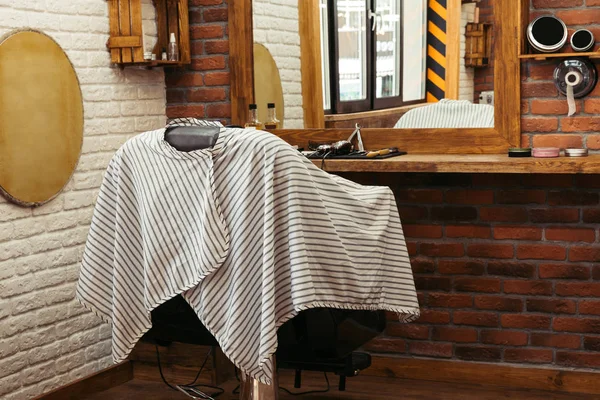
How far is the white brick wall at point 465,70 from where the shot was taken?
11.2ft

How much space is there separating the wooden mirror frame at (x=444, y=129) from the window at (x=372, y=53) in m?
0.10

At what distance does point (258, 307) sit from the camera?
2.40 metres

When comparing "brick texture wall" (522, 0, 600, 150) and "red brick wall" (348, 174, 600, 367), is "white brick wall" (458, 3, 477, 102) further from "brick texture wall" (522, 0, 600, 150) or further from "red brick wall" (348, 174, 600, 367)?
"red brick wall" (348, 174, 600, 367)

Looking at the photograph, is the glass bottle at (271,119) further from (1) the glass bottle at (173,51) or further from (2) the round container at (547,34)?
(2) the round container at (547,34)

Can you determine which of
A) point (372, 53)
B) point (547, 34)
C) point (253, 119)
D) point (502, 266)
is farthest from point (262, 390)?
point (547, 34)

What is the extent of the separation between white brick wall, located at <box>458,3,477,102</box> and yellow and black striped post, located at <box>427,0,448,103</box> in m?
0.07

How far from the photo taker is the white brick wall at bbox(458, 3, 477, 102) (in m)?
3.41

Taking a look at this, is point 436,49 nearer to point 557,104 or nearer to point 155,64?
point 557,104

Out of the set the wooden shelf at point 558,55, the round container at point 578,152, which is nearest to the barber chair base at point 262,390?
the round container at point 578,152

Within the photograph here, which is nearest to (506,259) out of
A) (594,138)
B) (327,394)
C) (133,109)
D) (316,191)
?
(594,138)

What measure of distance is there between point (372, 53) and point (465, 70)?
412mm

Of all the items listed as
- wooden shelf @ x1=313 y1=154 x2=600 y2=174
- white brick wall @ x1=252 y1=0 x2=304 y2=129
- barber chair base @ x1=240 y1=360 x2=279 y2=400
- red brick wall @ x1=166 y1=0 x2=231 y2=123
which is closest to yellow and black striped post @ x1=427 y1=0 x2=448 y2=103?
wooden shelf @ x1=313 y1=154 x2=600 y2=174

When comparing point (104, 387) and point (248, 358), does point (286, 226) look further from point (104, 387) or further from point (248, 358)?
point (104, 387)

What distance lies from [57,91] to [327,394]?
1608 mm
